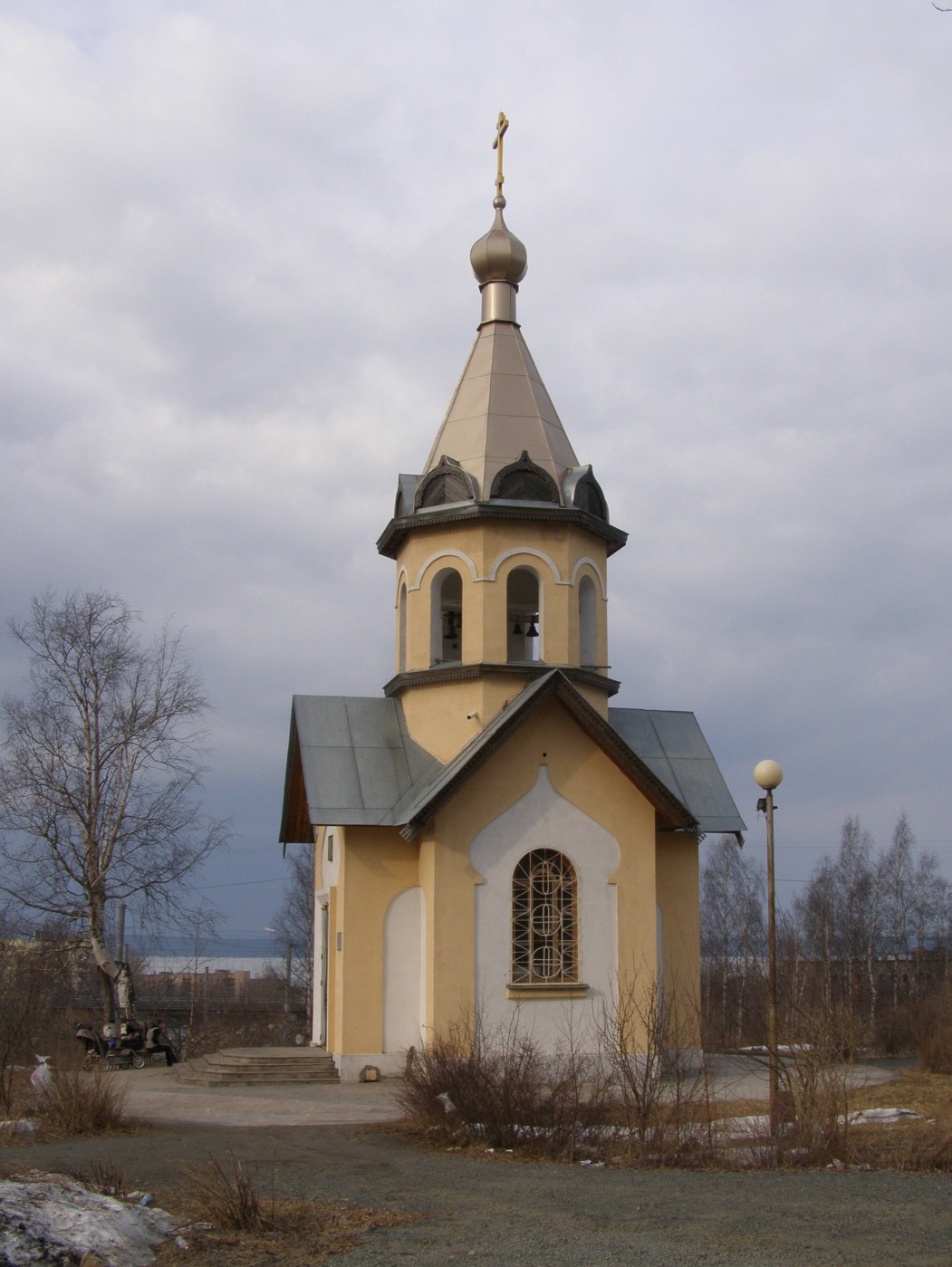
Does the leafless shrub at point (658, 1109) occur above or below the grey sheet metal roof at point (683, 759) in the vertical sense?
below

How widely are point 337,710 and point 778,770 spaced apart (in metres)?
8.30

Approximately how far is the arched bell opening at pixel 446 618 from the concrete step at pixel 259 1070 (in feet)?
18.5

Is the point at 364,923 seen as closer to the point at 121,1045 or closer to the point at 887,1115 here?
the point at 121,1045

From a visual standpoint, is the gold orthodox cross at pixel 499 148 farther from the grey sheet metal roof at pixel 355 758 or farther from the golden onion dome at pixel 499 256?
the grey sheet metal roof at pixel 355 758

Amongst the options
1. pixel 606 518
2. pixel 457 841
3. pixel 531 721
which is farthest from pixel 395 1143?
pixel 606 518

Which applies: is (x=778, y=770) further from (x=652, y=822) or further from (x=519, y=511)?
(x=519, y=511)

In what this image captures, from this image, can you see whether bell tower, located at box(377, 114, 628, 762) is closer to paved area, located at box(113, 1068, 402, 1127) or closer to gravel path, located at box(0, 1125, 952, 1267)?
paved area, located at box(113, 1068, 402, 1127)

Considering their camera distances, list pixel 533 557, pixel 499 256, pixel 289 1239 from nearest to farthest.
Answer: pixel 289 1239, pixel 533 557, pixel 499 256

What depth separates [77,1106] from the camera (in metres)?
12.0

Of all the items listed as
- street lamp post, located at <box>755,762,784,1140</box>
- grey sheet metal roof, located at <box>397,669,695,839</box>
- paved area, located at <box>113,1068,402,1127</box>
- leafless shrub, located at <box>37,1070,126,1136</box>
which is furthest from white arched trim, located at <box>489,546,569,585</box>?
leafless shrub, located at <box>37,1070,126,1136</box>

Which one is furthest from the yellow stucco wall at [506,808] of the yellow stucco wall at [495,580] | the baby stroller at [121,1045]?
the baby stroller at [121,1045]

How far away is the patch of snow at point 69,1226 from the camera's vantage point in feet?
22.1

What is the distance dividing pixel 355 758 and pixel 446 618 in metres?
2.69

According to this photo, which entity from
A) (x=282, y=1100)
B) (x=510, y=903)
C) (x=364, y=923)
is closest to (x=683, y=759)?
(x=510, y=903)
